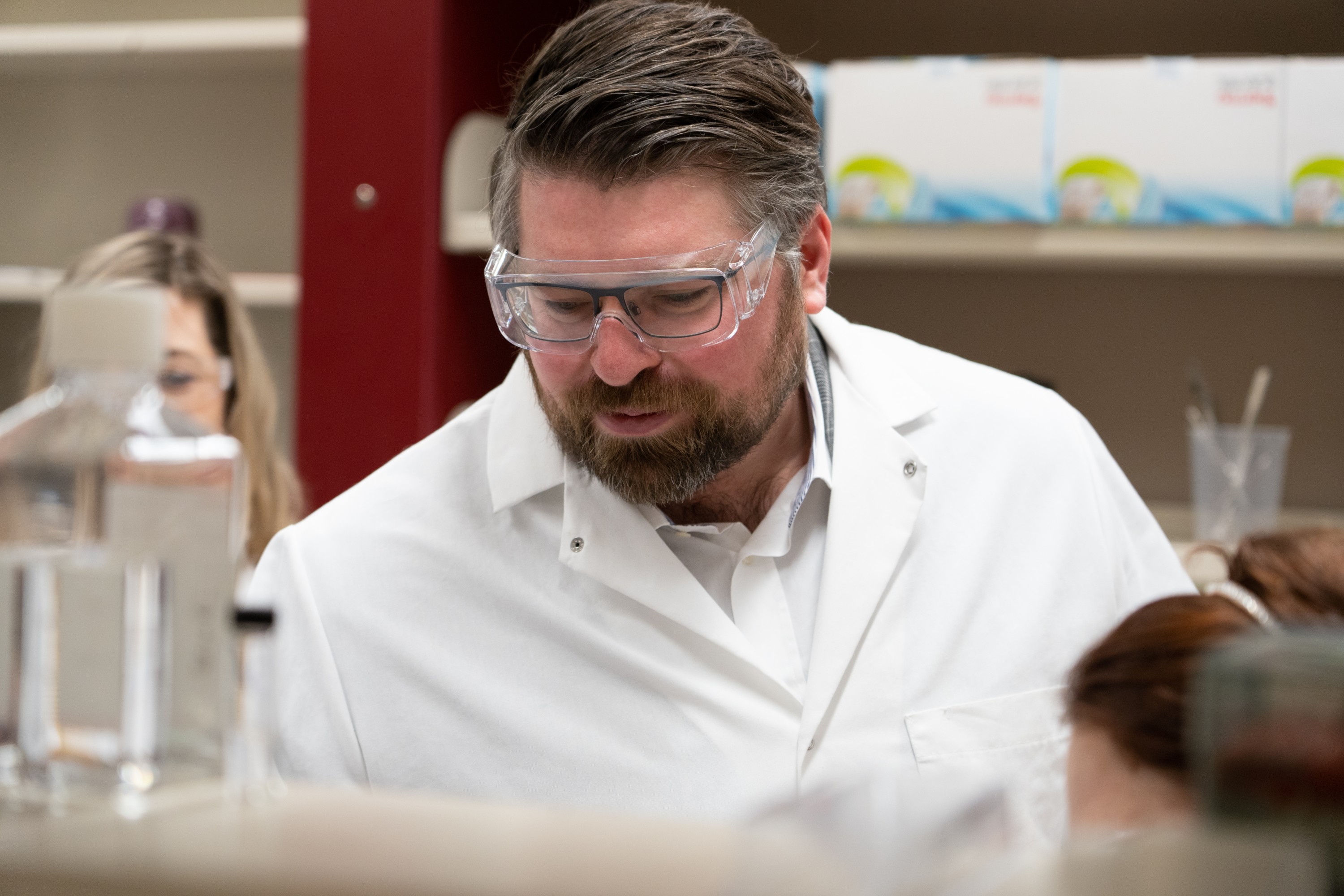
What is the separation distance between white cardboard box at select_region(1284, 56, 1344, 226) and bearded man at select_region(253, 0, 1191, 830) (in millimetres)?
713

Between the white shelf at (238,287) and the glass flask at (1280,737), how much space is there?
2.02 m

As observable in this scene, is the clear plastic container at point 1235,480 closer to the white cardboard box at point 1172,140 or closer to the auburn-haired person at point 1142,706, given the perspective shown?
the white cardboard box at point 1172,140

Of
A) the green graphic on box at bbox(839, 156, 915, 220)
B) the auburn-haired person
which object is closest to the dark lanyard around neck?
the green graphic on box at bbox(839, 156, 915, 220)

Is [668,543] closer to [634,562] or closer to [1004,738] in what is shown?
[634,562]

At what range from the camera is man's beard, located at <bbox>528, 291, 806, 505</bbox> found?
1.26m

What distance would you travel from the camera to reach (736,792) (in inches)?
49.1

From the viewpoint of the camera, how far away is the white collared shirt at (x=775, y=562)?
131 centimetres

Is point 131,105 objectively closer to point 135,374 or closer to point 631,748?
point 631,748

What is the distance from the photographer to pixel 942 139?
1.89m

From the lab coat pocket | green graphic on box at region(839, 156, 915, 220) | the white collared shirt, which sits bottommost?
the lab coat pocket

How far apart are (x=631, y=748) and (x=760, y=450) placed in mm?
358

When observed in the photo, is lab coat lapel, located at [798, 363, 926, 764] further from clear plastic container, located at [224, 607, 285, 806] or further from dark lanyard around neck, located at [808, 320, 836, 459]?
clear plastic container, located at [224, 607, 285, 806]

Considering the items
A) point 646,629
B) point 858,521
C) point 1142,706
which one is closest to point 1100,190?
point 858,521

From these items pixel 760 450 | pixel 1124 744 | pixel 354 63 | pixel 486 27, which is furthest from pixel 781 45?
pixel 1124 744
